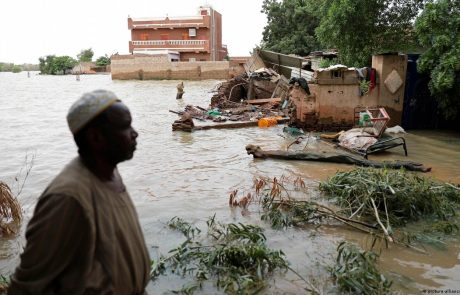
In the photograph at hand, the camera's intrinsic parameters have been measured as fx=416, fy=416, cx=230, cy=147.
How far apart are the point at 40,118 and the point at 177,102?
835 cm

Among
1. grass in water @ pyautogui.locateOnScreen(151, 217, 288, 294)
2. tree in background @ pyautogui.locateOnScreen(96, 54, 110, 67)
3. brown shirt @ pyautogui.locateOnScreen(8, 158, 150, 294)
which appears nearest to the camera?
brown shirt @ pyautogui.locateOnScreen(8, 158, 150, 294)

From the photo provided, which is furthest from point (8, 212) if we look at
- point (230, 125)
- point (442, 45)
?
point (442, 45)

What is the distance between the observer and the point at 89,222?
4.57 ft

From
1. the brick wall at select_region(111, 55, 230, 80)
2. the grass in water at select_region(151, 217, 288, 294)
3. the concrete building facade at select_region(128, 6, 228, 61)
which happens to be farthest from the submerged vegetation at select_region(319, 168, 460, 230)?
the concrete building facade at select_region(128, 6, 228, 61)

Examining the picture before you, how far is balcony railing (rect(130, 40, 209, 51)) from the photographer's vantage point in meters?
54.7

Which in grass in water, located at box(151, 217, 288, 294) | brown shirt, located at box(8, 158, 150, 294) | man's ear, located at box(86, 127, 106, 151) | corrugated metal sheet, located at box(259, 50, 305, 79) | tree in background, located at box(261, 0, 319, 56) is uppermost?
tree in background, located at box(261, 0, 319, 56)

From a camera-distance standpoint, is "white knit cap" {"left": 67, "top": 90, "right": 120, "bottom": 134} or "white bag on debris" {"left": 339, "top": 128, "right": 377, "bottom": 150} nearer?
"white knit cap" {"left": 67, "top": 90, "right": 120, "bottom": 134}

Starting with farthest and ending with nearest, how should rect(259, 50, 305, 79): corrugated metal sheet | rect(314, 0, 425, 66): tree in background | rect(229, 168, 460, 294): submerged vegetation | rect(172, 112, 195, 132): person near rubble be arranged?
rect(259, 50, 305, 79): corrugated metal sheet → rect(314, 0, 425, 66): tree in background → rect(172, 112, 195, 132): person near rubble → rect(229, 168, 460, 294): submerged vegetation

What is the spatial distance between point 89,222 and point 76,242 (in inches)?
3.1

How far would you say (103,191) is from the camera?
4.91 feet

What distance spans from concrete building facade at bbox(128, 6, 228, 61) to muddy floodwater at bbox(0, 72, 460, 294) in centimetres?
3882

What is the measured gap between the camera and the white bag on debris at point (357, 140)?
9.66m

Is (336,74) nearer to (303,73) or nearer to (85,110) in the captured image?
(303,73)

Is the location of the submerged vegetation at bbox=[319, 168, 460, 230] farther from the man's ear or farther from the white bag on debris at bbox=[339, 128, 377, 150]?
the man's ear
